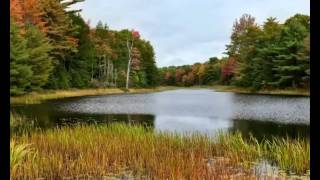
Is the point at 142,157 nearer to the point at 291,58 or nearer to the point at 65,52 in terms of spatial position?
the point at 291,58

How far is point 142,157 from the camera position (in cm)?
919

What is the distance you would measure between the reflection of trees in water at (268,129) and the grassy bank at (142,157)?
494cm

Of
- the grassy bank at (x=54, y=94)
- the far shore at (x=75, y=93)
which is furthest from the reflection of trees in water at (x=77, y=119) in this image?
the far shore at (x=75, y=93)

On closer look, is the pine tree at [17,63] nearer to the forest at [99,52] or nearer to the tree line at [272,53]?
the forest at [99,52]

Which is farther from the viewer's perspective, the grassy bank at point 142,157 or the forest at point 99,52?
the forest at point 99,52

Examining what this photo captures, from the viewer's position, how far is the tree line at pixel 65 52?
34219 millimetres

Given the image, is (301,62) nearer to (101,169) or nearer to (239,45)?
(239,45)

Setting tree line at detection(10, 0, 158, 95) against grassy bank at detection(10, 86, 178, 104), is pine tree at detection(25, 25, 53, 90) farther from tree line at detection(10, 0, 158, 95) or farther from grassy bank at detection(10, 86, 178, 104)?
grassy bank at detection(10, 86, 178, 104)

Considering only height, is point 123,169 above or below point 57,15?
below

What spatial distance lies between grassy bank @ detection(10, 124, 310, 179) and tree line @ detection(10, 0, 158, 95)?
22.6m

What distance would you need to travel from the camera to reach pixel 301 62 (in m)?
50.5

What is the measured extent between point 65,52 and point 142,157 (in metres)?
47.2
